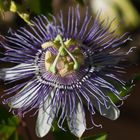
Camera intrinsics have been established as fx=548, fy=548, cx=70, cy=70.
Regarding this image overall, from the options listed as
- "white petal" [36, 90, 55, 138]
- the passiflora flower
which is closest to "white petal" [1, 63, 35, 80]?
the passiflora flower

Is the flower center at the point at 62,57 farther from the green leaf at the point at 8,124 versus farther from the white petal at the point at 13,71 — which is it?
the green leaf at the point at 8,124

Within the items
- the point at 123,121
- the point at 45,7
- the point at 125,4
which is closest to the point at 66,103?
the point at 45,7

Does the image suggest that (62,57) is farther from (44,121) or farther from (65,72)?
(44,121)

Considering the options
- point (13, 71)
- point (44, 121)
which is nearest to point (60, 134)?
point (44, 121)

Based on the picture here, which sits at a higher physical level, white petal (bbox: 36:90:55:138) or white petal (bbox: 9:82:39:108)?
white petal (bbox: 9:82:39:108)

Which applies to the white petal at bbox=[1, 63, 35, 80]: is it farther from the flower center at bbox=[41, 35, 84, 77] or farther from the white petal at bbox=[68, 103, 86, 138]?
the white petal at bbox=[68, 103, 86, 138]

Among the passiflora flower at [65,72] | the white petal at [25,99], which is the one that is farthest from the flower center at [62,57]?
the white petal at [25,99]

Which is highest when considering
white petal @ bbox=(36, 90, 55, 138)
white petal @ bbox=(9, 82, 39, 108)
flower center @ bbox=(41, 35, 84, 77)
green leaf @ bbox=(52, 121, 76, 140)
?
flower center @ bbox=(41, 35, 84, 77)
